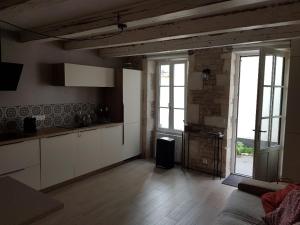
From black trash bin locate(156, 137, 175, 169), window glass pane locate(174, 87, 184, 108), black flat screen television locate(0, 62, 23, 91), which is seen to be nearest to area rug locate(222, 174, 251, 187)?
black trash bin locate(156, 137, 175, 169)

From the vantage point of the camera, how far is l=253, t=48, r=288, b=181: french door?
11.0 feet

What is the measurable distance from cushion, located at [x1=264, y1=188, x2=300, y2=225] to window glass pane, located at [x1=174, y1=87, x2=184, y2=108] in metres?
3.11

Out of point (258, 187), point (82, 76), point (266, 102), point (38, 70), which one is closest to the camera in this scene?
point (258, 187)

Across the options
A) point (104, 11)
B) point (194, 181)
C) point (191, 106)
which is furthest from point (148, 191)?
point (104, 11)

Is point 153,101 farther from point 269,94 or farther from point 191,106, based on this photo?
point 269,94

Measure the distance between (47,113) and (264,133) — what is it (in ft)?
11.3

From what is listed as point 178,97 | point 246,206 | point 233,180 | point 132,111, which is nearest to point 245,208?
point 246,206

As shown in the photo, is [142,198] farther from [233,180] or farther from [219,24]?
[219,24]

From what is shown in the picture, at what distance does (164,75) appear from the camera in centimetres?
515

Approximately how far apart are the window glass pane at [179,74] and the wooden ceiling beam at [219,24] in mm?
1817

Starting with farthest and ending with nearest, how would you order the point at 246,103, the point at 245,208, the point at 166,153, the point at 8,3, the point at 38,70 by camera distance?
the point at 246,103 < the point at 166,153 < the point at 38,70 < the point at 245,208 < the point at 8,3

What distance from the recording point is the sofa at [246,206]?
2.03 m

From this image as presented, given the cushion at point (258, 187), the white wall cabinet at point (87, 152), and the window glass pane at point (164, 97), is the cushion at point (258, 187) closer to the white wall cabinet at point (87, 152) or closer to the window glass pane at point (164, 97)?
the white wall cabinet at point (87, 152)

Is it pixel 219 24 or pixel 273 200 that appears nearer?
pixel 273 200
